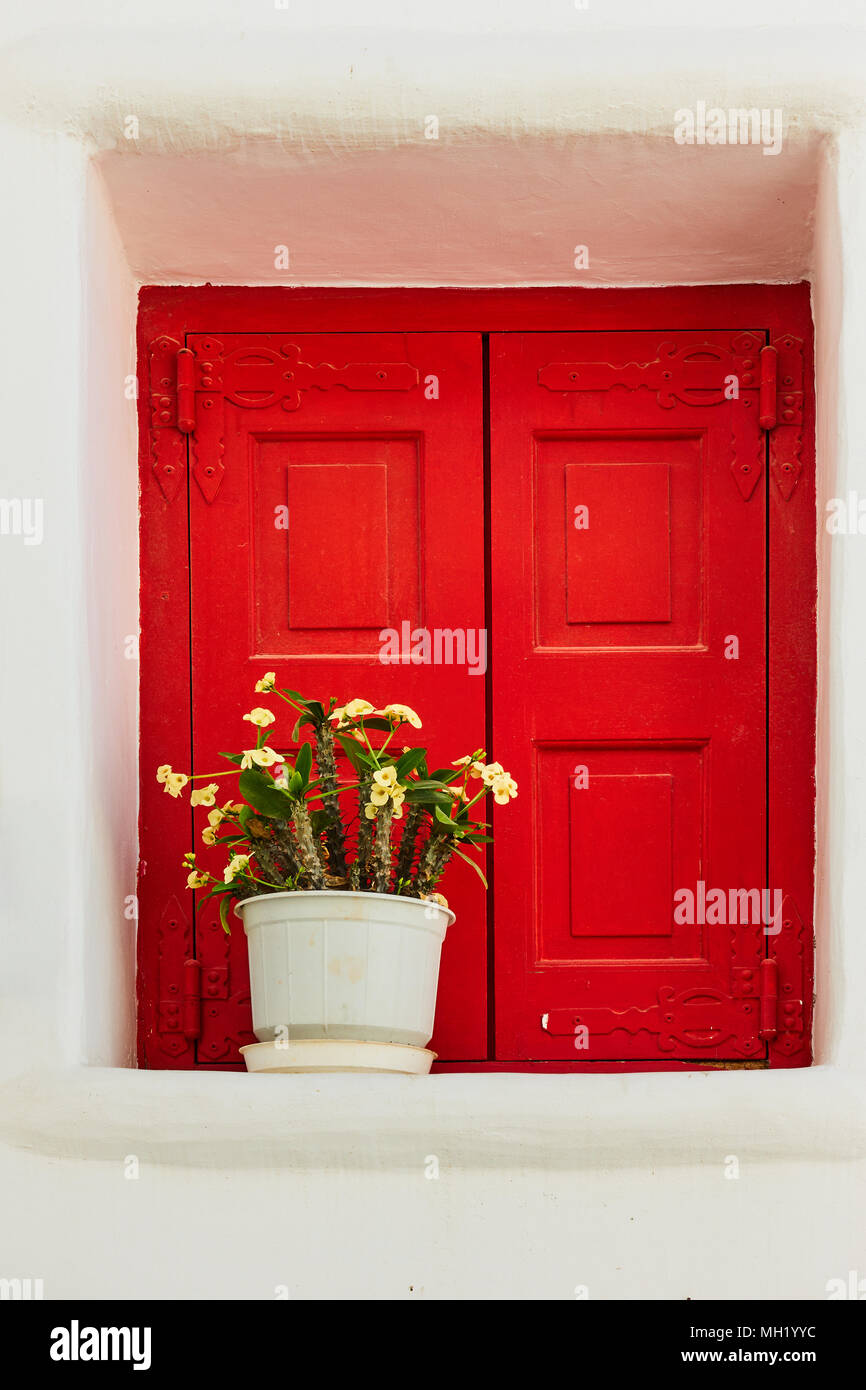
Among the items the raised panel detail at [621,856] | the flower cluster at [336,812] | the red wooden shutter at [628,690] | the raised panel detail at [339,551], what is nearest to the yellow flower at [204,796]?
the flower cluster at [336,812]

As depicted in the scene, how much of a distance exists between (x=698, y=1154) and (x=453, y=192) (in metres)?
1.89

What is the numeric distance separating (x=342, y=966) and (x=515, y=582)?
0.96 meters

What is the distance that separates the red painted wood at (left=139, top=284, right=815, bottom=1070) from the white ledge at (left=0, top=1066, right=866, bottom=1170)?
0.48 m

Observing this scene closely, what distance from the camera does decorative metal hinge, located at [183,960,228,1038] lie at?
3770mm

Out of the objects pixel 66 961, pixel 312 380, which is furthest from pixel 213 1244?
pixel 312 380

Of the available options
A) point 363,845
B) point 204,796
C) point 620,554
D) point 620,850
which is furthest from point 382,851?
point 620,554

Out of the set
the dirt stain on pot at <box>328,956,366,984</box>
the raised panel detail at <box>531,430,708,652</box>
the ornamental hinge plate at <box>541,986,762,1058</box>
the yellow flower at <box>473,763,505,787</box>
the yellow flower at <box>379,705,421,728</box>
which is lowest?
the ornamental hinge plate at <box>541,986,762,1058</box>

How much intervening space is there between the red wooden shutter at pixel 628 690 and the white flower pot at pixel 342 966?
1.52 ft

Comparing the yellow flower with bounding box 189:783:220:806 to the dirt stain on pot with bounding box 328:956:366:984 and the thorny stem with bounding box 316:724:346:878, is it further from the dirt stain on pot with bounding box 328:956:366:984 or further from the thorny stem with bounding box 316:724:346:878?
the dirt stain on pot with bounding box 328:956:366:984

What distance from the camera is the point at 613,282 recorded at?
398 cm

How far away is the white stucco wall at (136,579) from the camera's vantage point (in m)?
3.26

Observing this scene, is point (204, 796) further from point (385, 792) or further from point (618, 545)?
point (618, 545)

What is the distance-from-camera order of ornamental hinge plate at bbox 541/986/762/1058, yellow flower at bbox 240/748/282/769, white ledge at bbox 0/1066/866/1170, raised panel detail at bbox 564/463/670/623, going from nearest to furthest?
white ledge at bbox 0/1066/866/1170 < yellow flower at bbox 240/748/282/769 < ornamental hinge plate at bbox 541/986/762/1058 < raised panel detail at bbox 564/463/670/623

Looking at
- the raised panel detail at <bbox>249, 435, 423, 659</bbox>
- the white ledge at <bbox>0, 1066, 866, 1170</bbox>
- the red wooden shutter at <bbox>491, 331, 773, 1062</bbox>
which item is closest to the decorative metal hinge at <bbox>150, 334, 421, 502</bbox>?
the raised panel detail at <bbox>249, 435, 423, 659</bbox>
